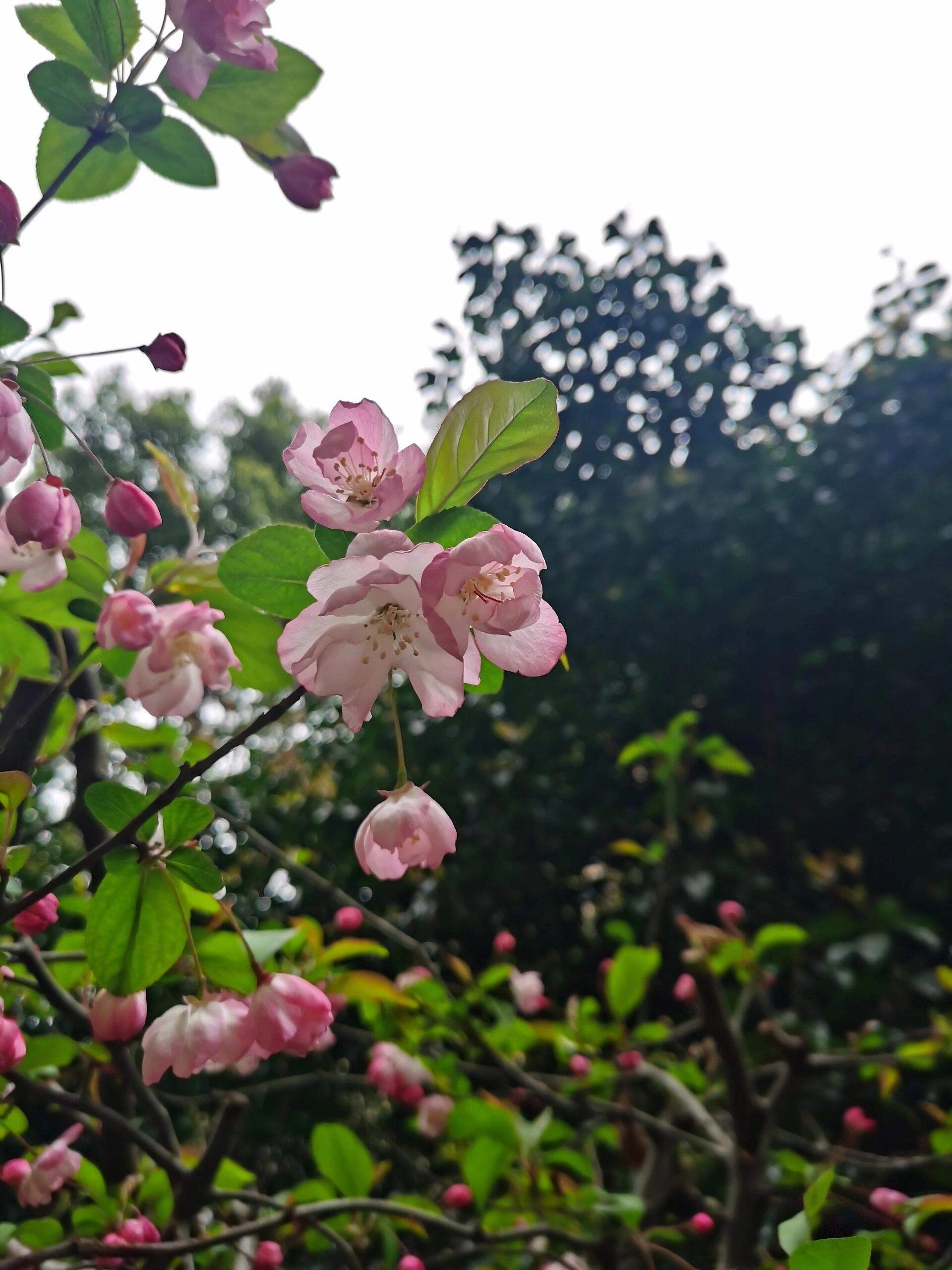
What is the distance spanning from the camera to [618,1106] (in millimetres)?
1315

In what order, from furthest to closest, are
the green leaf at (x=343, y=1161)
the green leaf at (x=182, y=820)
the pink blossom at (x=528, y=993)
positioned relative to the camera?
the pink blossom at (x=528, y=993), the green leaf at (x=343, y=1161), the green leaf at (x=182, y=820)

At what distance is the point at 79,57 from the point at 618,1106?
144 centimetres

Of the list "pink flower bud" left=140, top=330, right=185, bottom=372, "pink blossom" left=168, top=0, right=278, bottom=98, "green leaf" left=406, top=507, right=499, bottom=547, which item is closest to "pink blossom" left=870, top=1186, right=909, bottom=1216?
"green leaf" left=406, top=507, right=499, bottom=547

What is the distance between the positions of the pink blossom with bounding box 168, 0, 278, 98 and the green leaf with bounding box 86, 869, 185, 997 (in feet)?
1.42

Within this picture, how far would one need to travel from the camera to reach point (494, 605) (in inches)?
14.3

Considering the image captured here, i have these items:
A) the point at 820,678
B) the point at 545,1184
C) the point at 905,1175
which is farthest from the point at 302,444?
the point at 820,678

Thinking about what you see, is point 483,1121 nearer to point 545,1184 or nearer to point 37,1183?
point 545,1184

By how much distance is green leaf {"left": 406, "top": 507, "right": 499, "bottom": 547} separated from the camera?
0.37 m

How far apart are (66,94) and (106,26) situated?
43 mm

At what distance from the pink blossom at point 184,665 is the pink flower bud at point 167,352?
5.5 inches

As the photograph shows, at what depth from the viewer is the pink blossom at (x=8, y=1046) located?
0.51 metres

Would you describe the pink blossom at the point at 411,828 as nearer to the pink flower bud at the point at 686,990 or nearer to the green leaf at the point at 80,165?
the green leaf at the point at 80,165

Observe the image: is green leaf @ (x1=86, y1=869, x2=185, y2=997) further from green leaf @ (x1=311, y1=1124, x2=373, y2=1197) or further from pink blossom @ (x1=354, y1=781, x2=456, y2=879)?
green leaf @ (x1=311, y1=1124, x2=373, y2=1197)

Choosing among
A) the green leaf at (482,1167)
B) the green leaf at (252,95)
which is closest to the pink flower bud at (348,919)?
the green leaf at (482,1167)
